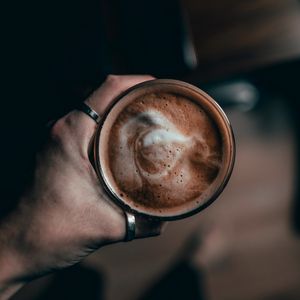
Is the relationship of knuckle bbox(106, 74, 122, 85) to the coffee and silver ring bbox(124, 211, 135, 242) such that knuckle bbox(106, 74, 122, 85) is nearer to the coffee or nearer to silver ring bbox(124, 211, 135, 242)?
the coffee

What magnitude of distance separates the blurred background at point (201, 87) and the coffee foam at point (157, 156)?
0.43m

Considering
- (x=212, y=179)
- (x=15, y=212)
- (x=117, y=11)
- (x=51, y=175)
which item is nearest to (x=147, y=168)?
(x=212, y=179)

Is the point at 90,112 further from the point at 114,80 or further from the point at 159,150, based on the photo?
the point at 159,150

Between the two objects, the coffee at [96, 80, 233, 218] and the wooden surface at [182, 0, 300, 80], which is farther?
the wooden surface at [182, 0, 300, 80]

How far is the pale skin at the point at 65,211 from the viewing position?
0.93 m

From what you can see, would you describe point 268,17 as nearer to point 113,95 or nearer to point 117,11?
point 117,11

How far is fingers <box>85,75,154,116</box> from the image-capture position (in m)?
0.96

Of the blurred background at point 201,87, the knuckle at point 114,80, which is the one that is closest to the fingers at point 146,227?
the knuckle at point 114,80

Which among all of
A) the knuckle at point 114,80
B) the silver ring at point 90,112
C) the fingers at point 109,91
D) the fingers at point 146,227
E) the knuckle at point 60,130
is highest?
the knuckle at point 114,80

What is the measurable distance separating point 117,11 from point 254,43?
1.53 feet

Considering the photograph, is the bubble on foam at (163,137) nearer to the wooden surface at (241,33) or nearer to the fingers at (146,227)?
the fingers at (146,227)

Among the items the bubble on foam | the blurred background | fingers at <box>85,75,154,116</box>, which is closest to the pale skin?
fingers at <box>85,75,154,116</box>

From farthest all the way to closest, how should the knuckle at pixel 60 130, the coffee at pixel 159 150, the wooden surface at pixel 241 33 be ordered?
the wooden surface at pixel 241 33, the knuckle at pixel 60 130, the coffee at pixel 159 150

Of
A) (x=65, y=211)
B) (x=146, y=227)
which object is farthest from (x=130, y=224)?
(x=65, y=211)
